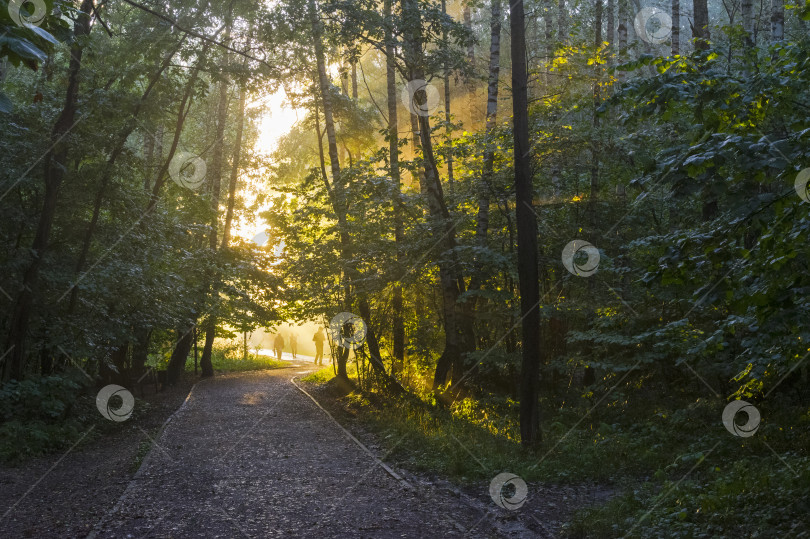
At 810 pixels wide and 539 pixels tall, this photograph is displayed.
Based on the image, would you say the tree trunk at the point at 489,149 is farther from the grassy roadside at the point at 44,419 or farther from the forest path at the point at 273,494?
the grassy roadside at the point at 44,419

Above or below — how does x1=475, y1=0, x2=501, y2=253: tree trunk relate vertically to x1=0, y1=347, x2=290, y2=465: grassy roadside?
above

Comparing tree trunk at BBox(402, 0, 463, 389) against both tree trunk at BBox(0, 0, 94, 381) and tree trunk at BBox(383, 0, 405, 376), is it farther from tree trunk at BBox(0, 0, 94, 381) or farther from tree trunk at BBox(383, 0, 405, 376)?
tree trunk at BBox(0, 0, 94, 381)

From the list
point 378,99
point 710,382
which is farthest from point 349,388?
point 378,99

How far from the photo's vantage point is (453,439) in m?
10.6

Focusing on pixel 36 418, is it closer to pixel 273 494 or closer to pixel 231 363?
pixel 273 494

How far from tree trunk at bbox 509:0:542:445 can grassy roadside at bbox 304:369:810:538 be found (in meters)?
0.61

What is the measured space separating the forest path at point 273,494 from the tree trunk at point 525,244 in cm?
243

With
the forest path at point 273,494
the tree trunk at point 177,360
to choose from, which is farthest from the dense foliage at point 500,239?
the tree trunk at point 177,360

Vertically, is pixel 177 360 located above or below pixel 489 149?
below

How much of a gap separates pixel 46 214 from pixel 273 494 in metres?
8.28

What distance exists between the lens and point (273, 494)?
28.1ft

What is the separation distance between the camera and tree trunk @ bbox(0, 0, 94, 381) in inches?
506

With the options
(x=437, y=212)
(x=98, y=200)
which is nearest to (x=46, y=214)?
(x=98, y=200)

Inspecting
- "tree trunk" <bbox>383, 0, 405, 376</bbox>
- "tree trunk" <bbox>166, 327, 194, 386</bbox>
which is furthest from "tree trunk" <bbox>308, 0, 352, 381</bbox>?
"tree trunk" <bbox>166, 327, 194, 386</bbox>
